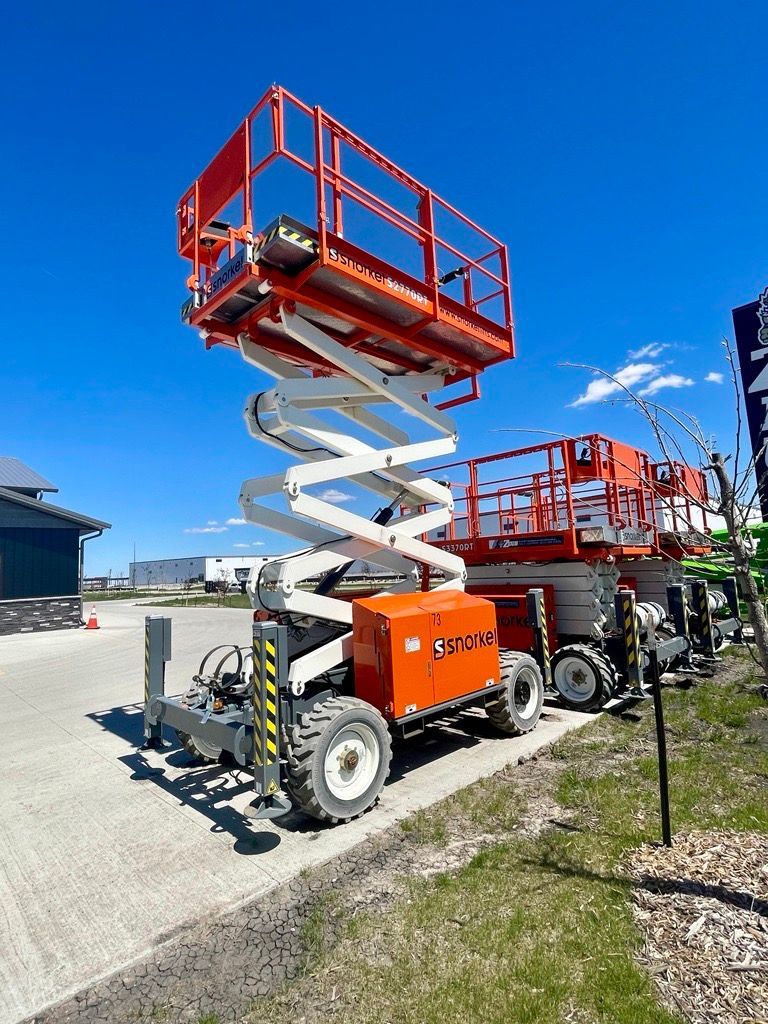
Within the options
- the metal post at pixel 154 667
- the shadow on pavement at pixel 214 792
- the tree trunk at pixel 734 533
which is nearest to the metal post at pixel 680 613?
the tree trunk at pixel 734 533

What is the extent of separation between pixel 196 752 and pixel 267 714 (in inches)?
90.9

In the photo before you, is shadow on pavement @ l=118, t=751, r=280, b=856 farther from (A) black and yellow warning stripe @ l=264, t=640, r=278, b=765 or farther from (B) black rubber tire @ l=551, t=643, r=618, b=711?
(B) black rubber tire @ l=551, t=643, r=618, b=711

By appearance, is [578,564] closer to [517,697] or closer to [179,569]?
[517,697]

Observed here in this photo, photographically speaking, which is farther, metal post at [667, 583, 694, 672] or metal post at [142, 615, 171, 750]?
metal post at [667, 583, 694, 672]

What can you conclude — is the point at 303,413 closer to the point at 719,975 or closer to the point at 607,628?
the point at 719,975

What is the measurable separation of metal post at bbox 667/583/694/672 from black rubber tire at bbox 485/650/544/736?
3.64m

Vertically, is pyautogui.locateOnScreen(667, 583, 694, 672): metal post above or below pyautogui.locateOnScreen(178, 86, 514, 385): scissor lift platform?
below

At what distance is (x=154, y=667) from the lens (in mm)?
6152

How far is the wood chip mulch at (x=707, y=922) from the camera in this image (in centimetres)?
259

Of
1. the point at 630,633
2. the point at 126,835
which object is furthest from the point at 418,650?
the point at 630,633

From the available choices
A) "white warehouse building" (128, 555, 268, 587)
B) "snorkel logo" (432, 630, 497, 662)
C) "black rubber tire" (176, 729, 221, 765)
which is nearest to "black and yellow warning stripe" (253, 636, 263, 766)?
"snorkel logo" (432, 630, 497, 662)

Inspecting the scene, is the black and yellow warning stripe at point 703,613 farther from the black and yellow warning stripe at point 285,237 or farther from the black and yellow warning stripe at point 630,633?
the black and yellow warning stripe at point 285,237

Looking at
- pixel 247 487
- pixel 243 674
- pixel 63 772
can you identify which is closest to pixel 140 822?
pixel 243 674

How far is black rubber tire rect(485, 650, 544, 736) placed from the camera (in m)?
6.61
